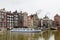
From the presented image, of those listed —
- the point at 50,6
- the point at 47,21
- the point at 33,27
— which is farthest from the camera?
the point at 33,27

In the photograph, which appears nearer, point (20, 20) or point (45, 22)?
point (45, 22)

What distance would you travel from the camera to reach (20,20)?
9445mm

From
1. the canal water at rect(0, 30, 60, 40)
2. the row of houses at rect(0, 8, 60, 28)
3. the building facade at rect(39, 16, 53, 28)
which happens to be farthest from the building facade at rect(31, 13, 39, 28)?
the canal water at rect(0, 30, 60, 40)

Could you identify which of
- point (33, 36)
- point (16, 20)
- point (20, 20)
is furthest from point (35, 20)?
point (33, 36)

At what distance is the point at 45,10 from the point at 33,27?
1.69 metres

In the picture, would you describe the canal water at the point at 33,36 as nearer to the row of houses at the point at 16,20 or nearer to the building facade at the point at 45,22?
the building facade at the point at 45,22

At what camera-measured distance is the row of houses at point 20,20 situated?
8.87 metres

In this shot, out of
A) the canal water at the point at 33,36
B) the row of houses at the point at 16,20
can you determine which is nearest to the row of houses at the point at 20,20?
the row of houses at the point at 16,20

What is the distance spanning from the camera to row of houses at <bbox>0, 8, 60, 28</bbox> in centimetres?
887

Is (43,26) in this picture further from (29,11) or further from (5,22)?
(5,22)

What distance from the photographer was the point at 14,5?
8.40 m

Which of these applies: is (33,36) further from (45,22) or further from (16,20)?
(16,20)

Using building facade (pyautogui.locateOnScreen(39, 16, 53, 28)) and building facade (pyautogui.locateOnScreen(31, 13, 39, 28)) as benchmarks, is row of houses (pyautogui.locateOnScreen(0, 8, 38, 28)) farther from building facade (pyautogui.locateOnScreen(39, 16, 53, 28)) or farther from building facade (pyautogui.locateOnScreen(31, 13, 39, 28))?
building facade (pyautogui.locateOnScreen(39, 16, 53, 28))

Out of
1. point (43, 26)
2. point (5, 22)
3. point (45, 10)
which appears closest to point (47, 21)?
point (43, 26)
